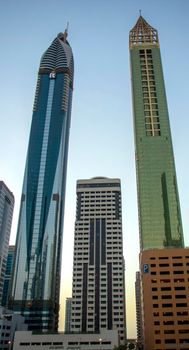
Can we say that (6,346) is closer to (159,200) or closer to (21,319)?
(21,319)

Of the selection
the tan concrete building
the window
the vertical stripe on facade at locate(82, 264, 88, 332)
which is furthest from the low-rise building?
A: the vertical stripe on facade at locate(82, 264, 88, 332)

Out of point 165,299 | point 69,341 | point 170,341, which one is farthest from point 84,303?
point 170,341

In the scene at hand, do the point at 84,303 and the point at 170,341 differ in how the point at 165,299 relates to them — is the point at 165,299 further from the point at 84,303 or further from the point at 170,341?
the point at 84,303

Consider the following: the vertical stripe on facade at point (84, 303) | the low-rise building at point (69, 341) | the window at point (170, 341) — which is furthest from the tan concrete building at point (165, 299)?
the vertical stripe on facade at point (84, 303)

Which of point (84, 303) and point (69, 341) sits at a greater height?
point (84, 303)

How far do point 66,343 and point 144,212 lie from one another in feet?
295

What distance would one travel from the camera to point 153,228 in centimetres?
19062

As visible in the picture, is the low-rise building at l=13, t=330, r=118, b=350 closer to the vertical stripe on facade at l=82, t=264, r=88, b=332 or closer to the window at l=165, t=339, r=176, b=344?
the window at l=165, t=339, r=176, b=344

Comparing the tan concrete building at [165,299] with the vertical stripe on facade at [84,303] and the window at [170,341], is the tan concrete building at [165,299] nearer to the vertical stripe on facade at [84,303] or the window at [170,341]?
the window at [170,341]

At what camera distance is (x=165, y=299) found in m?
137

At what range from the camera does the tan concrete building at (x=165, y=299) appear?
129 m

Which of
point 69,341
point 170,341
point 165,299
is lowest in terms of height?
point 69,341

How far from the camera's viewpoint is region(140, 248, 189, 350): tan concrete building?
129000 mm

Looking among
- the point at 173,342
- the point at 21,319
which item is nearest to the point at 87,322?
the point at 21,319
